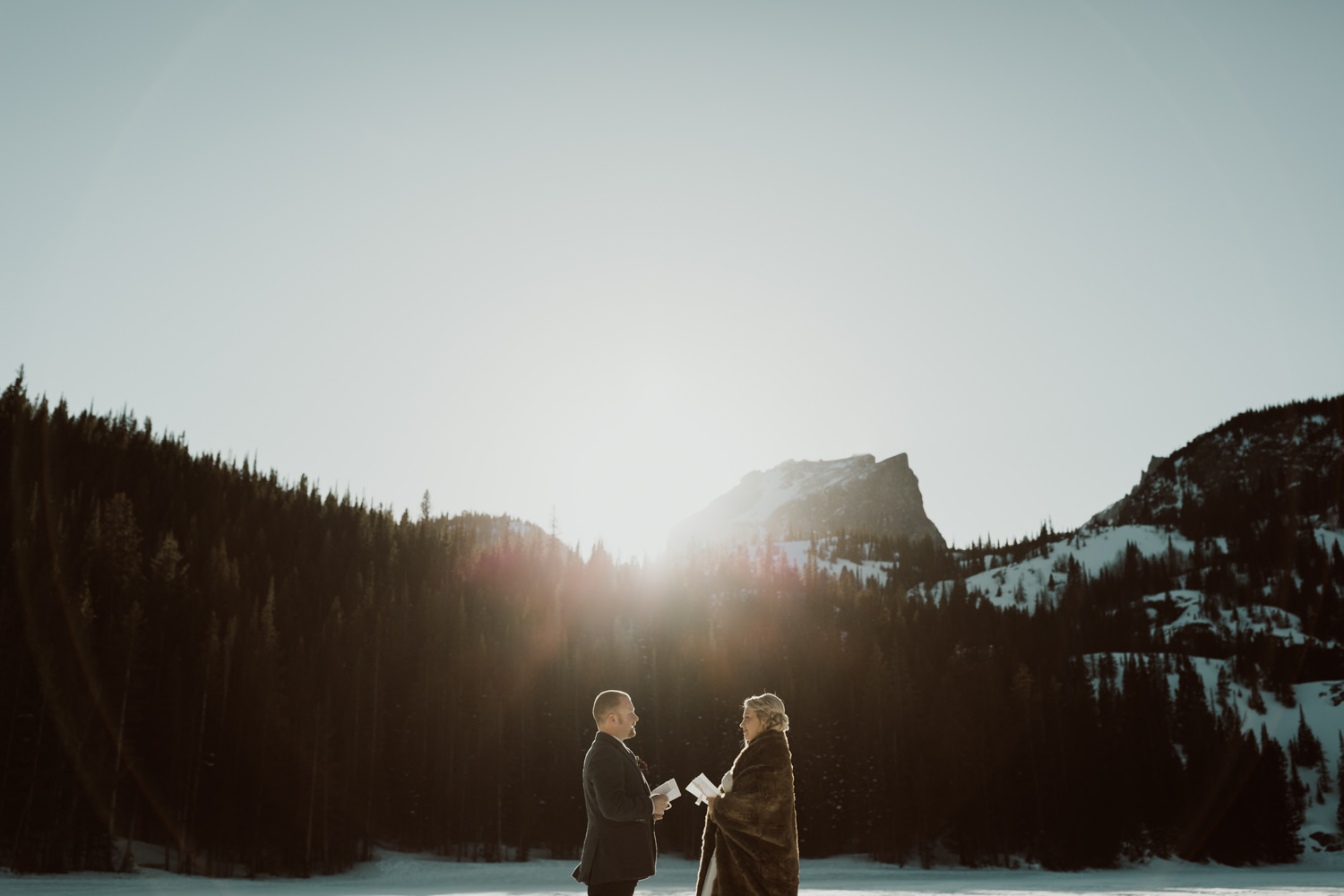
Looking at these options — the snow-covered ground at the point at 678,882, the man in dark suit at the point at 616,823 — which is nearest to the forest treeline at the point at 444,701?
the snow-covered ground at the point at 678,882

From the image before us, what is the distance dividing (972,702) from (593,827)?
75513 mm

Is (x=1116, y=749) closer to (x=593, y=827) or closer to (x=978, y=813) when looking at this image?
(x=978, y=813)

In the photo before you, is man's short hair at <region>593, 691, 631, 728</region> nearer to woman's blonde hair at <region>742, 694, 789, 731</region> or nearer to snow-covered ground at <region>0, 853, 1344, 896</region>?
woman's blonde hair at <region>742, 694, 789, 731</region>

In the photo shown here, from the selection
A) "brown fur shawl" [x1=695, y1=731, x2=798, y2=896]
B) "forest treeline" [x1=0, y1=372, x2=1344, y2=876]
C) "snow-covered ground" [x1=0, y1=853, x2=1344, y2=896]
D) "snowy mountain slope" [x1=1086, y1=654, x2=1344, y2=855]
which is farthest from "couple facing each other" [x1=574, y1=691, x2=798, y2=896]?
"snowy mountain slope" [x1=1086, y1=654, x2=1344, y2=855]

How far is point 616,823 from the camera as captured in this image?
728cm

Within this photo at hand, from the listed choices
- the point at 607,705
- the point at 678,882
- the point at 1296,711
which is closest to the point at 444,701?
the point at 678,882

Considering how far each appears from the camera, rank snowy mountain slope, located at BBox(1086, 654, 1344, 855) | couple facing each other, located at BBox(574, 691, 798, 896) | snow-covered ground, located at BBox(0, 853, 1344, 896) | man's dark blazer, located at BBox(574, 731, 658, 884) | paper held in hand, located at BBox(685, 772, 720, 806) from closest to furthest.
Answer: man's dark blazer, located at BBox(574, 731, 658, 884) < couple facing each other, located at BBox(574, 691, 798, 896) < paper held in hand, located at BBox(685, 772, 720, 806) < snow-covered ground, located at BBox(0, 853, 1344, 896) < snowy mountain slope, located at BBox(1086, 654, 1344, 855)

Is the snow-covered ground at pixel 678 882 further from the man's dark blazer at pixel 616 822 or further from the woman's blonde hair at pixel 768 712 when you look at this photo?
the woman's blonde hair at pixel 768 712

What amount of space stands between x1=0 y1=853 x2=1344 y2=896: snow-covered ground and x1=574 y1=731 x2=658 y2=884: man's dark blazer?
2900 cm

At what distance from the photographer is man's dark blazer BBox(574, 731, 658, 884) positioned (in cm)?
721

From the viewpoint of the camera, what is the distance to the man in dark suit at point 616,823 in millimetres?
7215

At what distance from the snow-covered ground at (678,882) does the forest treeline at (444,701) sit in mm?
3019

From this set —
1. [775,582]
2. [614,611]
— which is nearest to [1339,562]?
[775,582]

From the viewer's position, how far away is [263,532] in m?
75.5
